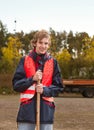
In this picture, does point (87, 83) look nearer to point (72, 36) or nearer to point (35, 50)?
point (35, 50)

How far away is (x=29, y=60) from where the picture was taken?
4746mm

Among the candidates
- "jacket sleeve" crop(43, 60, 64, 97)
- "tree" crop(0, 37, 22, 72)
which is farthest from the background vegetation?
"jacket sleeve" crop(43, 60, 64, 97)

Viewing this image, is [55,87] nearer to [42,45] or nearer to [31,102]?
[31,102]

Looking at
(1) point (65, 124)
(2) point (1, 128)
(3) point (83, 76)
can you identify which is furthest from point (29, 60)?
(3) point (83, 76)

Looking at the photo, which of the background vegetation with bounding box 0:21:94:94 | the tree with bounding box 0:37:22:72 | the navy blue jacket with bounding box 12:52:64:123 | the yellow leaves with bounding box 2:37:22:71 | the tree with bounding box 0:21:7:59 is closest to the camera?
the navy blue jacket with bounding box 12:52:64:123

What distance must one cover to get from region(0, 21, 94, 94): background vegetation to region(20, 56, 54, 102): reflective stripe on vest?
2419 cm

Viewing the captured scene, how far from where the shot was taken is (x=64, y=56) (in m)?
45.5

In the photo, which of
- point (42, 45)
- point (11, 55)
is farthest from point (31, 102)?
point (11, 55)

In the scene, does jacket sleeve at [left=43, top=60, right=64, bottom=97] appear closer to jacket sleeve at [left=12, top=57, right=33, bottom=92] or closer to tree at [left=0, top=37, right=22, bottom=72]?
jacket sleeve at [left=12, top=57, right=33, bottom=92]

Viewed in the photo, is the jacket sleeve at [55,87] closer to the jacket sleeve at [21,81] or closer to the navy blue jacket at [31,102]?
the navy blue jacket at [31,102]

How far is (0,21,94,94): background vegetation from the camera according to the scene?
122ft

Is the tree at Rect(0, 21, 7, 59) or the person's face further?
the tree at Rect(0, 21, 7, 59)

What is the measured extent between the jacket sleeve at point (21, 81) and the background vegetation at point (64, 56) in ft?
79.5

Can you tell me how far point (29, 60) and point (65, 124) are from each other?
7.76 m
